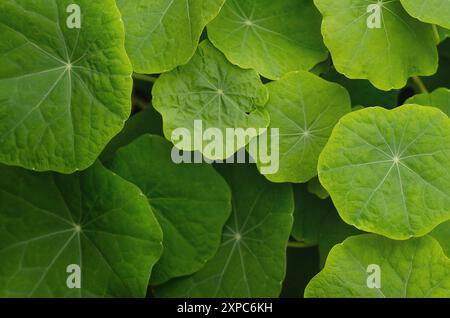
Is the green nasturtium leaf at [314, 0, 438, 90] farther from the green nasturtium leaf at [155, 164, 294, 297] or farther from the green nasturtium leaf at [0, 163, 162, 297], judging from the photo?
the green nasturtium leaf at [0, 163, 162, 297]

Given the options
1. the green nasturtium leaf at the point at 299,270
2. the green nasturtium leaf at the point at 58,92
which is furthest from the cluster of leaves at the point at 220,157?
the green nasturtium leaf at the point at 299,270

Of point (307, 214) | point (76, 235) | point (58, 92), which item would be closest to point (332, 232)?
point (307, 214)

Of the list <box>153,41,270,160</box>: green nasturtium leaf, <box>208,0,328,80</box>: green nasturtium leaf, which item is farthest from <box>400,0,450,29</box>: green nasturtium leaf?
<box>153,41,270,160</box>: green nasturtium leaf

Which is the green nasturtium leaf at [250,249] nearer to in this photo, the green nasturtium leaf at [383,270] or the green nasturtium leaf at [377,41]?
the green nasturtium leaf at [383,270]

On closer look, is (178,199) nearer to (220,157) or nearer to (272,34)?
(220,157)

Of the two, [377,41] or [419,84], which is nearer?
[377,41]

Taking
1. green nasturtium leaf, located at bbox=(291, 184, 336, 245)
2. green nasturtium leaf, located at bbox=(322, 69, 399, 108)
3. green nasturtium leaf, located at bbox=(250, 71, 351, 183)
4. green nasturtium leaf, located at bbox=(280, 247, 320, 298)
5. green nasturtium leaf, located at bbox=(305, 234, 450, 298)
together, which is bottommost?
green nasturtium leaf, located at bbox=(305, 234, 450, 298)

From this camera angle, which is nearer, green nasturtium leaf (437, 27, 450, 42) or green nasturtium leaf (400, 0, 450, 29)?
green nasturtium leaf (400, 0, 450, 29)
